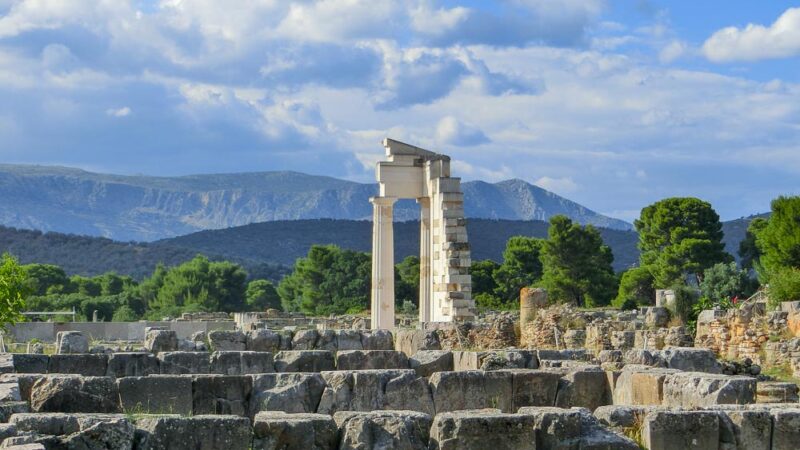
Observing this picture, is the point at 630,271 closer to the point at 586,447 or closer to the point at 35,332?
the point at 35,332

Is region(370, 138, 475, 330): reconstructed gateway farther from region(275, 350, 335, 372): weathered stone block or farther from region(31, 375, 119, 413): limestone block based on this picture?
region(31, 375, 119, 413): limestone block

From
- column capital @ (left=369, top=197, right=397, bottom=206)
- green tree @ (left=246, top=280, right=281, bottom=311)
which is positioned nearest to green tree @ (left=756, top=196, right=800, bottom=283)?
column capital @ (left=369, top=197, right=397, bottom=206)

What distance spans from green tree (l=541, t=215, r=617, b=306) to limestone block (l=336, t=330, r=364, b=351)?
2313 inches

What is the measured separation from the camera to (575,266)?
82812mm

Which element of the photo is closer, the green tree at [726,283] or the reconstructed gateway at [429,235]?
the reconstructed gateway at [429,235]

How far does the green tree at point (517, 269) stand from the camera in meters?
85.4

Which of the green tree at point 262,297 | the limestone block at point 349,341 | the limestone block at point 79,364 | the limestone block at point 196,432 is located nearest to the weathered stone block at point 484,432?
the limestone block at point 196,432

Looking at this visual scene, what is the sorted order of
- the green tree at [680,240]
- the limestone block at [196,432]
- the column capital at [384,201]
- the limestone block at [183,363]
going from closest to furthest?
the limestone block at [196,432] < the limestone block at [183,363] < the column capital at [384,201] < the green tree at [680,240]

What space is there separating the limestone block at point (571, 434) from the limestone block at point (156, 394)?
13.7 ft

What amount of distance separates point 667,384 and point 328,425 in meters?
4.19

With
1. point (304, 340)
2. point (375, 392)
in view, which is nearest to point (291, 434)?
point (375, 392)

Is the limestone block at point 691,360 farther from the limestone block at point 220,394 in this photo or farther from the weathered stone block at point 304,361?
the limestone block at point 220,394

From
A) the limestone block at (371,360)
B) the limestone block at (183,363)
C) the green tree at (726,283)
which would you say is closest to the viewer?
the limestone block at (183,363)

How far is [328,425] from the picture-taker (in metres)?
11.8
